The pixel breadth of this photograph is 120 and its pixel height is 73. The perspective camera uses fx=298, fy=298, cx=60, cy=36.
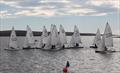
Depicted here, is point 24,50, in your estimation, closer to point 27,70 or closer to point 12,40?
point 12,40

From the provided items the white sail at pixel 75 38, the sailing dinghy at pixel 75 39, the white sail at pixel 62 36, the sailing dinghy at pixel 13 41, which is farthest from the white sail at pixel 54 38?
the sailing dinghy at pixel 13 41

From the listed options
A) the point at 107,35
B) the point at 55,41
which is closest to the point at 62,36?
the point at 55,41

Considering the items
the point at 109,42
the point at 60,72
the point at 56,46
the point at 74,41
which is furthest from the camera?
the point at 74,41

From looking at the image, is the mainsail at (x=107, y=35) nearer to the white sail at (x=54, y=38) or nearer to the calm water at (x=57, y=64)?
the calm water at (x=57, y=64)

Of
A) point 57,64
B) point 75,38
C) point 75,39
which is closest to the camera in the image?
point 57,64

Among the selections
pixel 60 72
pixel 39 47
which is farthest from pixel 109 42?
pixel 60 72

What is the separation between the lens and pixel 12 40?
339 feet

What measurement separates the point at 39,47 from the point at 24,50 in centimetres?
766

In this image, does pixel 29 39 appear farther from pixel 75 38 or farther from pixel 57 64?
pixel 57 64

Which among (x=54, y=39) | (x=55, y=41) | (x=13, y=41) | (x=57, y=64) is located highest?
(x=54, y=39)

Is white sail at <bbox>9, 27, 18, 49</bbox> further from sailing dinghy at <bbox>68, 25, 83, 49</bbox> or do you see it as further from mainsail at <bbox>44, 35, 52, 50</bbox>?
sailing dinghy at <bbox>68, 25, 83, 49</bbox>

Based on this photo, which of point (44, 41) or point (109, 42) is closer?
point (109, 42)

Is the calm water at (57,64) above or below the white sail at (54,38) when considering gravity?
below

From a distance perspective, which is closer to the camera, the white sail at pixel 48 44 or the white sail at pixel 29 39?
the white sail at pixel 48 44
